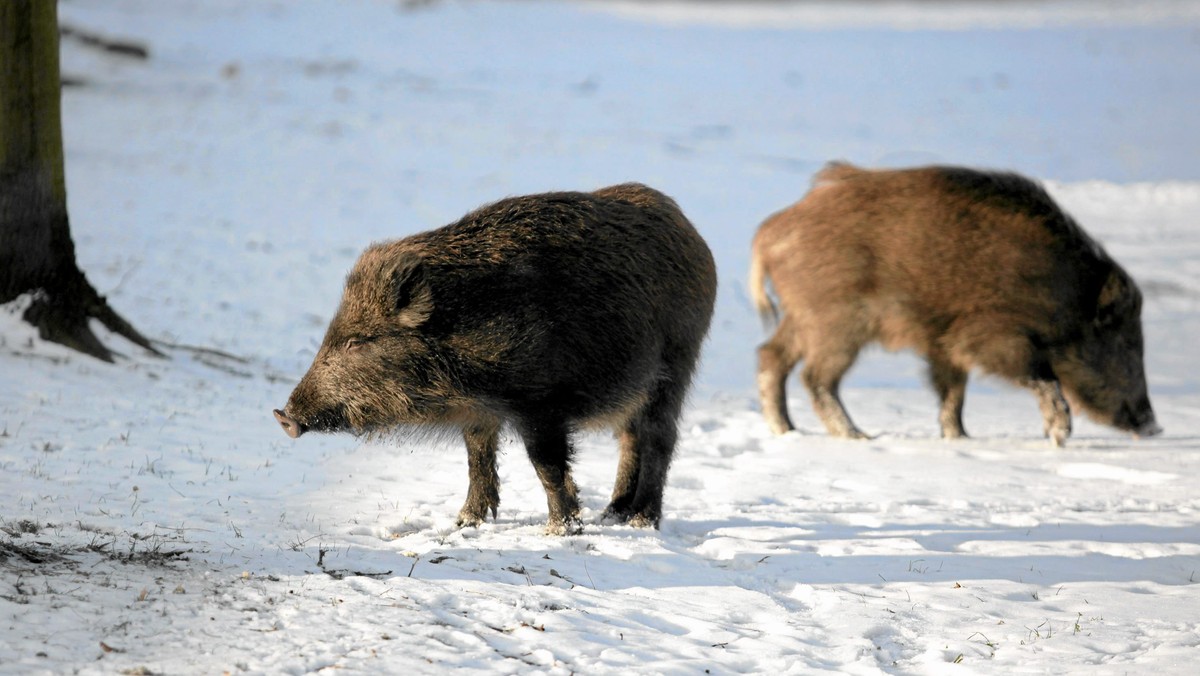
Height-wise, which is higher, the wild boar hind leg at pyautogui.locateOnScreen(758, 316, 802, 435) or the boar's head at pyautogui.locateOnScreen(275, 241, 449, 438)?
the boar's head at pyautogui.locateOnScreen(275, 241, 449, 438)

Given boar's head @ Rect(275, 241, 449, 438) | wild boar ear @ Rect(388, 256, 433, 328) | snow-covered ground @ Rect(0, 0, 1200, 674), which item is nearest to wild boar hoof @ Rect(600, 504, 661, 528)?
snow-covered ground @ Rect(0, 0, 1200, 674)

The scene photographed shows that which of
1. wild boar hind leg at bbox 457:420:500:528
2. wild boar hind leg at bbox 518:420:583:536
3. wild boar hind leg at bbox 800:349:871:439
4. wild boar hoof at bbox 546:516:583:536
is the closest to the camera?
wild boar hind leg at bbox 518:420:583:536

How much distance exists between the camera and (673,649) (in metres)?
4.59

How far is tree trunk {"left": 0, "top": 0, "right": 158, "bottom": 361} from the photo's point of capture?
763 centimetres

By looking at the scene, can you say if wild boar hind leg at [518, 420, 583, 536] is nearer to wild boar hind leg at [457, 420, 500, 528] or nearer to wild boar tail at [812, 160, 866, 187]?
wild boar hind leg at [457, 420, 500, 528]

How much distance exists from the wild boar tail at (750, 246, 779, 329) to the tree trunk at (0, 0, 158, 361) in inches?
194

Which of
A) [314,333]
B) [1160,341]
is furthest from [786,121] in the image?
[314,333]

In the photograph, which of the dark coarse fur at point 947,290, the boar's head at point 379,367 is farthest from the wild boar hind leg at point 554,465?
the dark coarse fur at point 947,290

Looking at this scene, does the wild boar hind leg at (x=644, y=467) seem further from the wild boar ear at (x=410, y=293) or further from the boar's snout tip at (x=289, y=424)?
the boar's snout tip at (x=289, y=424)

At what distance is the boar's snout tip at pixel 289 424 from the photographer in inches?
222

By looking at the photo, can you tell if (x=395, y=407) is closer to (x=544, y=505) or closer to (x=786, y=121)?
(x=544, y=505)

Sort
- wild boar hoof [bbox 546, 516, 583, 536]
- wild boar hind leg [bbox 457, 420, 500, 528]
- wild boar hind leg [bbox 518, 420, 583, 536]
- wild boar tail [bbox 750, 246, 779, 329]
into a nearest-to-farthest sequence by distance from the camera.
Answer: wild boar hind leg [bbox 518, 420, 583, 536] < wild boar hoof [bbox 546, 516, 583, 536] < wild boar hind leg [bbox 457, 420, 500, 528] < wild boar tail [bbox 750, 246, 779, 329]

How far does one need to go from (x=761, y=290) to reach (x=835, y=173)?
107cm

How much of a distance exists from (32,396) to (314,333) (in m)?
4.09
